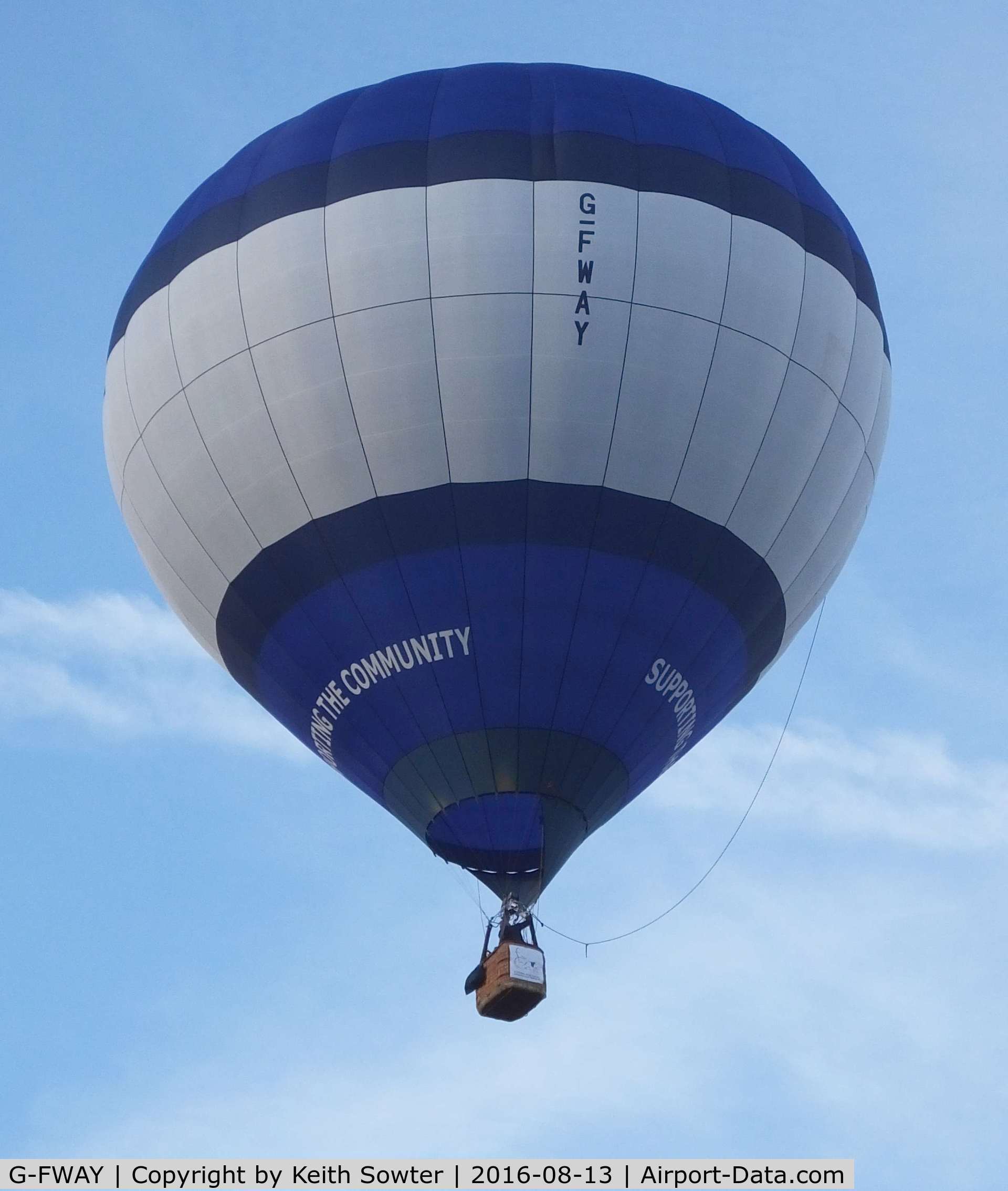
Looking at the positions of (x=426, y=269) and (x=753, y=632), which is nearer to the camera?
(x=426, y=269)

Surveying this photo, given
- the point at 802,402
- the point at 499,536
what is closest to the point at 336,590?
the point at 499,536

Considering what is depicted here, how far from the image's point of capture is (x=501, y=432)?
51.7 ft

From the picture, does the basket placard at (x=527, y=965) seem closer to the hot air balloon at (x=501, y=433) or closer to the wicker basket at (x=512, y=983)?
the wicker basket at (x=512, y=983)

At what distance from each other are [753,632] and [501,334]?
3141mm

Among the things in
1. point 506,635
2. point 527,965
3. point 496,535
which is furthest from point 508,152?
point 527,965

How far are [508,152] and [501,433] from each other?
208cm

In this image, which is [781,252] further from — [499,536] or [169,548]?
[169,548]

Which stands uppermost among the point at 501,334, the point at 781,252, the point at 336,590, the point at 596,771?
the point at 781,252

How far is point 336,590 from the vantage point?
635 inches

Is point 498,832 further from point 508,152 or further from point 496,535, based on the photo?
point 508,152

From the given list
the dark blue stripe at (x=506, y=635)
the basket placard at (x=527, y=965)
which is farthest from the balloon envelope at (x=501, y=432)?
the basket placard at (x=527, y=965)

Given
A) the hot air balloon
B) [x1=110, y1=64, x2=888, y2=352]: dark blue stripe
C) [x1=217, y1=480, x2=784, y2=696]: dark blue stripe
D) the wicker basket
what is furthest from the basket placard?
[x1=110, y1=64, x2=888, y2=352]: dark blue stripe

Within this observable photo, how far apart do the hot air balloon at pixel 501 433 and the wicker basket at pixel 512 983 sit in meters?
0.57

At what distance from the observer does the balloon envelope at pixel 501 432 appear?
15.8m
